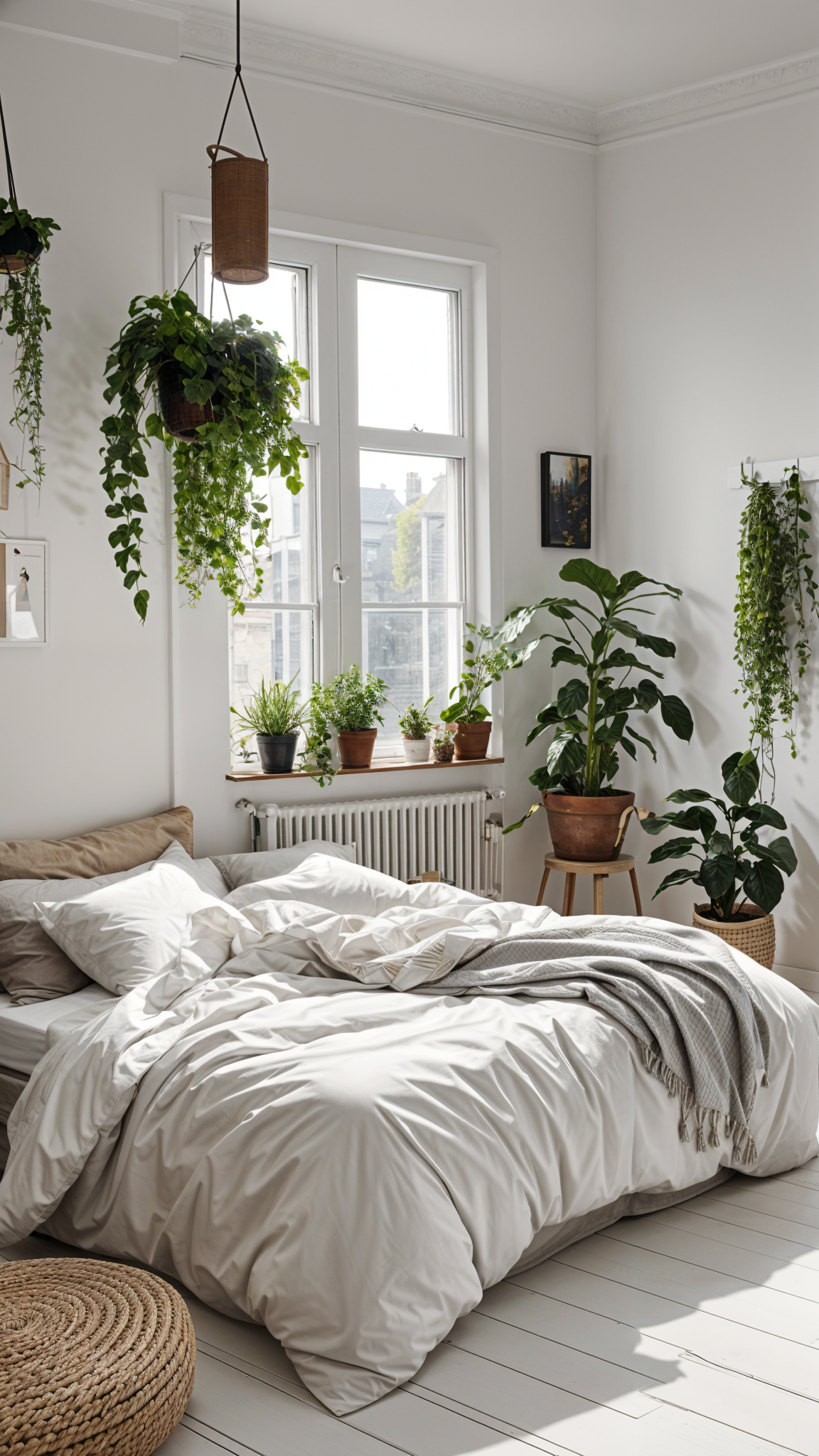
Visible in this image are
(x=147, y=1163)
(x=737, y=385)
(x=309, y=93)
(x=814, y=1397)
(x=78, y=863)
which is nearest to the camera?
(x=814, y=1397)

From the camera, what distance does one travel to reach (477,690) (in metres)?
4.91

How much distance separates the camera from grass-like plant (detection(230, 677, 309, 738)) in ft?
14.4

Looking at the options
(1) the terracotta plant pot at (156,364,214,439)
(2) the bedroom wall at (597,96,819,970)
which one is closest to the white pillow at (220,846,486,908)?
(1) the terracotta plant pot at (156,364,214,439)

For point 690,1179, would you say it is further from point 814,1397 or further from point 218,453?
point 218,453

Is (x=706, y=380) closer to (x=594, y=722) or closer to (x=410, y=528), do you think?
(x=410, y=528)

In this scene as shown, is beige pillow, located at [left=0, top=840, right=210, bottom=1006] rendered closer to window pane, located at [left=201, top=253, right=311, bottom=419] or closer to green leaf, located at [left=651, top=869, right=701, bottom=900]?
window pane, located at [left=201, top=253, right=311, bottom=419]

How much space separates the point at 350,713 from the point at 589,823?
1.02 meters

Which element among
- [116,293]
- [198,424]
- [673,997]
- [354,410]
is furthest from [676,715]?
[116,293]

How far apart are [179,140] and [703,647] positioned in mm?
2687

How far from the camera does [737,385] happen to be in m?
4.76

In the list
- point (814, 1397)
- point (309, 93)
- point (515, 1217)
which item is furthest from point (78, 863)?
point (309, 93)

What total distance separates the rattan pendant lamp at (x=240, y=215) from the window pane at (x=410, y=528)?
139 cm

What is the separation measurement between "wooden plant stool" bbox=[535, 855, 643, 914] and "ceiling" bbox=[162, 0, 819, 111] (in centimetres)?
301

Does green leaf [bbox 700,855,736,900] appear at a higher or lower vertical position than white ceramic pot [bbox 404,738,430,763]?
lower
